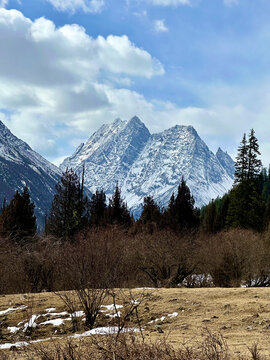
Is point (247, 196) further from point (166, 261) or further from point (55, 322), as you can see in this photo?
point (55, 322)

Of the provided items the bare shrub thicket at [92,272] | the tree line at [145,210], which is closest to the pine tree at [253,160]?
the tree line at [145,210]

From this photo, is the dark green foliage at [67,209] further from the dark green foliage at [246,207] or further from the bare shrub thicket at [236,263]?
the bare shrub thicket at [236,263]

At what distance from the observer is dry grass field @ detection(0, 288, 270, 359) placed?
8.48m

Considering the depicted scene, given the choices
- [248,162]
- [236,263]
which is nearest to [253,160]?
[248,162]

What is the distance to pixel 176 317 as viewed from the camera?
10383 millimetres

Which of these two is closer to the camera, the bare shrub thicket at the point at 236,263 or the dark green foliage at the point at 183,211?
the bare shrub thicket at the point at 236,263

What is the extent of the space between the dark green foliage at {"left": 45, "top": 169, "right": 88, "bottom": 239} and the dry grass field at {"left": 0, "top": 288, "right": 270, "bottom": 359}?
1975 centimetres

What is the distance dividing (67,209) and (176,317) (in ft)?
81.0

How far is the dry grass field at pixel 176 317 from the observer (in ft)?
27.8

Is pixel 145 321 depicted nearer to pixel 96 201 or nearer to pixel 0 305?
pixel 0 305

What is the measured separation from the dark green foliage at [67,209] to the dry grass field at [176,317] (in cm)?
1975

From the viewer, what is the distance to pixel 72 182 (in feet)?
113

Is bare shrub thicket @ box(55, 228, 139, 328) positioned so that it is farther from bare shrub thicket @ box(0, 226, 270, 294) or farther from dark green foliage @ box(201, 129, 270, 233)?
dark green foliage @ box(201, 129, 270, 233)

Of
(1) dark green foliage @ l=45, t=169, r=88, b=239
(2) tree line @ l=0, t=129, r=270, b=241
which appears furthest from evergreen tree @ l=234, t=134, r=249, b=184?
(1) dark green foliage @ l=45, t=169, r=88, b=239
